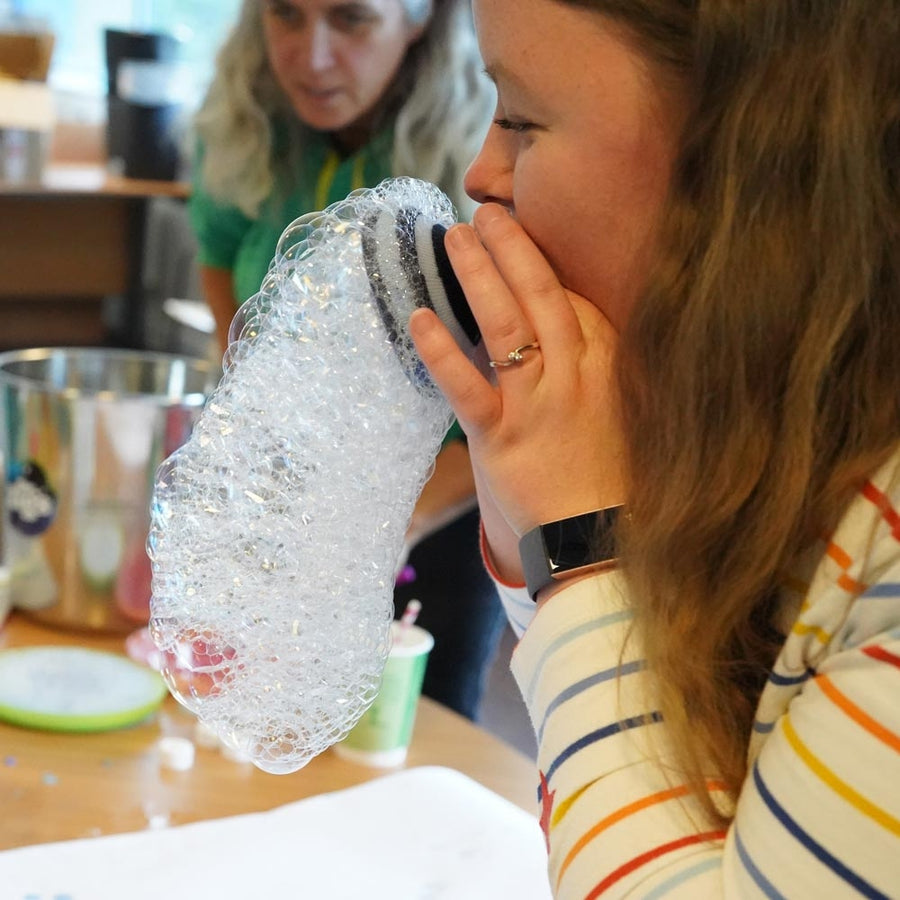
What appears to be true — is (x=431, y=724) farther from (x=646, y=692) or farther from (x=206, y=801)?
(x=646, y=692)

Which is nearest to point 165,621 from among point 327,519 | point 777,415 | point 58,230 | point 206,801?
point 327,519

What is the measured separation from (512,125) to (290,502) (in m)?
0.24

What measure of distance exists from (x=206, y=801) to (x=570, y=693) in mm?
412

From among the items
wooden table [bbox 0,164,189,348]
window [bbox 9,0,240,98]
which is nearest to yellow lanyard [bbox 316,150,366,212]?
wooden table [bbox 0,164,189,348]

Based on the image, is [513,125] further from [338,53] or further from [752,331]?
[338,53]

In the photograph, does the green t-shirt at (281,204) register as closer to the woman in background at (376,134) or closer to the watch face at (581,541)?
the woman in background at (376,134)

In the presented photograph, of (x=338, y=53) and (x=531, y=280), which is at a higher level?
(x=531, y=280)

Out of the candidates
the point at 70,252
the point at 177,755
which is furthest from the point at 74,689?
the point at 70,252

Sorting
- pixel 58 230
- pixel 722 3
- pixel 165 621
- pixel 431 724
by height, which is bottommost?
pixel 58 230

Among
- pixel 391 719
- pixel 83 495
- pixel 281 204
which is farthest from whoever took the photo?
pixel 281 204

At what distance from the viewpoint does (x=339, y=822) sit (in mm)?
887

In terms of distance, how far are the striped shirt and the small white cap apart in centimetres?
40

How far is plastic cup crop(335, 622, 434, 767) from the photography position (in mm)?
972

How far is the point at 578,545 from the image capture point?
61cm
